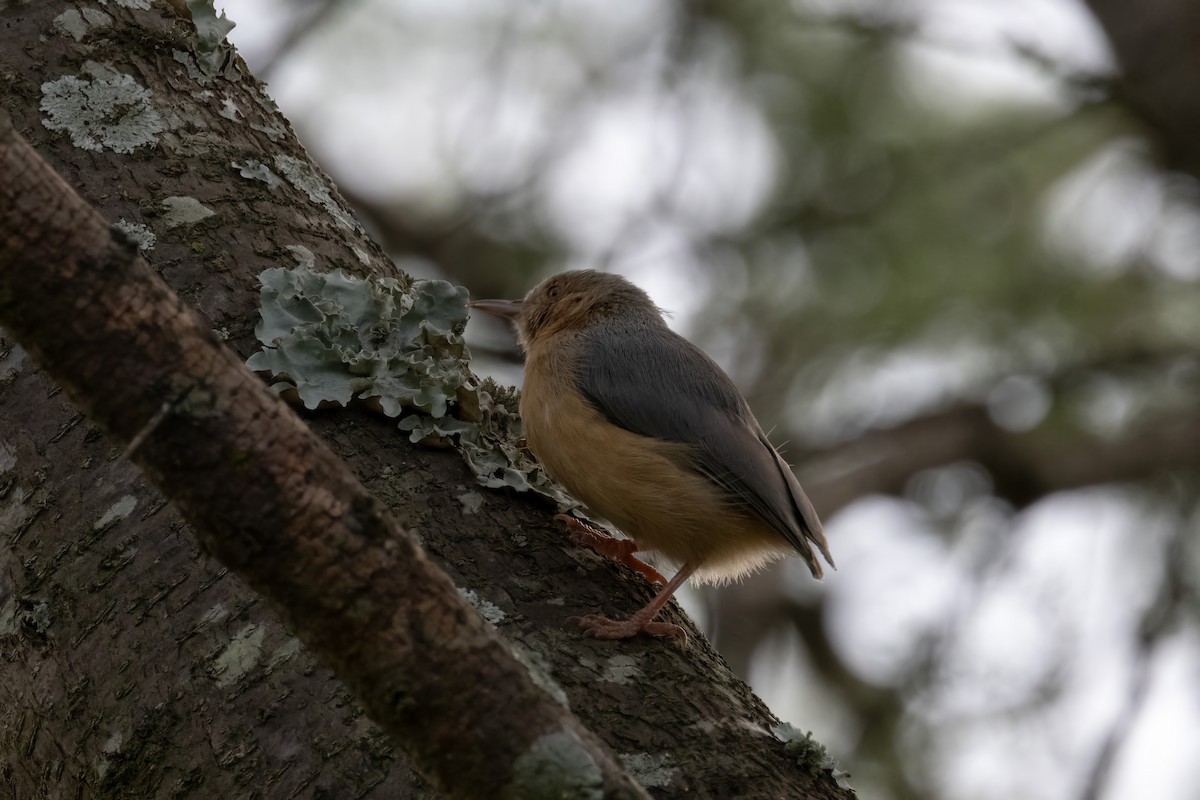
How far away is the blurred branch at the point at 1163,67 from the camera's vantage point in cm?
670

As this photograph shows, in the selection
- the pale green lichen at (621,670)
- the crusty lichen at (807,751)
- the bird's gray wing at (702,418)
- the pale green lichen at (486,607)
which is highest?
the bird's gray wing at (702,418)

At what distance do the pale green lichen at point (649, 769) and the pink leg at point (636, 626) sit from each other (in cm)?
32

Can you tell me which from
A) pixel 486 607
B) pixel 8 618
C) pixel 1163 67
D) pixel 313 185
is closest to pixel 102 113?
pixel 313 185

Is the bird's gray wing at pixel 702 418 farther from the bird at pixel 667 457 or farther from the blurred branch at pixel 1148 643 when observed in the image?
the blurred branch at pixel 1148 643

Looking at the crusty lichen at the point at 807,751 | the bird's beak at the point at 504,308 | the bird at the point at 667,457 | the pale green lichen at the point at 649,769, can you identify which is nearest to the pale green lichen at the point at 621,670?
the pale green lichen at the point at 649,769

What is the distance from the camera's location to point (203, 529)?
69.5 inches

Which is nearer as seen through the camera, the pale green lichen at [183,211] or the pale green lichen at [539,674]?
the pale green lichen at [539,674]

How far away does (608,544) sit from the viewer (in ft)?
11.4

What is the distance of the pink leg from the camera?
2.60 m

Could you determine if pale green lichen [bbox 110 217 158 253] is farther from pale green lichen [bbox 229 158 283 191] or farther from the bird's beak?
the bird's beak

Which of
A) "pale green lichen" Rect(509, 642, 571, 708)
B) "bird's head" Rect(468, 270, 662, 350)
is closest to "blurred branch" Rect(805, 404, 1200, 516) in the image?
"bird's head" Rect(468, 270, 662, 350)

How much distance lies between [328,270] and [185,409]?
56.7 inches

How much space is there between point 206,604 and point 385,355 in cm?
89

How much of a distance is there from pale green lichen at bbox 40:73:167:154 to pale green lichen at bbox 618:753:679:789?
1.97 meters
